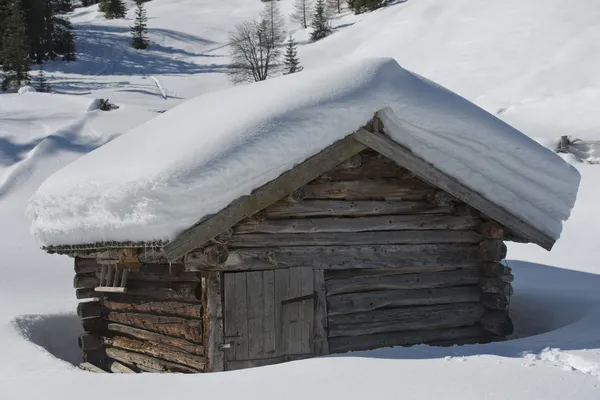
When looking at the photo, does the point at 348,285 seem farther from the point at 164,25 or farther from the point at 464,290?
the point at 164,25

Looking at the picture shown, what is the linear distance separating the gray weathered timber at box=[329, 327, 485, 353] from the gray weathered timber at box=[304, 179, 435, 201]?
1.70 m

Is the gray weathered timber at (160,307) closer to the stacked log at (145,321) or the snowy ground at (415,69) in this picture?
the stacked log at (145,321)

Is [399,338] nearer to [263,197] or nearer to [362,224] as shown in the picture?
[362,224]

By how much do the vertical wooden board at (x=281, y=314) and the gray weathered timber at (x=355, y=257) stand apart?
140 millimetres

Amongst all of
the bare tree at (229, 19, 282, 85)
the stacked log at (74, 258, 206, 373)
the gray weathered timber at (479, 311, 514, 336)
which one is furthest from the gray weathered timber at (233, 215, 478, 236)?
the bare tree at (229, 19, 282, 85)

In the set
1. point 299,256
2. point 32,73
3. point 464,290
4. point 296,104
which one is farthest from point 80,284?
point 32,73

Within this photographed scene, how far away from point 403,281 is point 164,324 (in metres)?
2.97

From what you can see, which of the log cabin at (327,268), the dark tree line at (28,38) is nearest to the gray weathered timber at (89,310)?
the log cabin at (327,268)

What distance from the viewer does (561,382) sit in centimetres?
661

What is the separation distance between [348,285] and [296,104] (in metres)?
2.32

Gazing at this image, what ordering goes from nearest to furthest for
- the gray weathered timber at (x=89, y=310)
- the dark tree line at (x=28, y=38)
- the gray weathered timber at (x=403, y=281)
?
the gray weathered timber at (x=403, y=281) < the gray weathered timber at (x=89, y=310) < the dark tree line at (x=28, y=38)

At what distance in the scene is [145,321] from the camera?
9.90 meters

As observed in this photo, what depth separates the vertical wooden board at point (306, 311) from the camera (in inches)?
352

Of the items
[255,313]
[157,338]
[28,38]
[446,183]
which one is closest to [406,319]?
[446,183]
